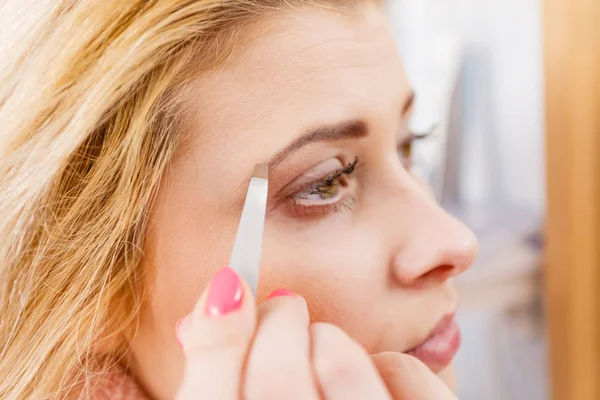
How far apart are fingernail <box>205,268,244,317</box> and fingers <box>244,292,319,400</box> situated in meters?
0.03

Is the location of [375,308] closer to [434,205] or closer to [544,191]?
[434,205]

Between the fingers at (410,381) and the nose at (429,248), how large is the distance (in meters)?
0.11

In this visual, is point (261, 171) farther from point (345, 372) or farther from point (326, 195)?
point (345, 372)

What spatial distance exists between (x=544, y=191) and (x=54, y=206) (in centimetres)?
76

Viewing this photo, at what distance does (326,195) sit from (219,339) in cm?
20

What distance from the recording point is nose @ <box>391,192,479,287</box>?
1.54 ft

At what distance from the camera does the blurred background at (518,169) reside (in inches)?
32.1

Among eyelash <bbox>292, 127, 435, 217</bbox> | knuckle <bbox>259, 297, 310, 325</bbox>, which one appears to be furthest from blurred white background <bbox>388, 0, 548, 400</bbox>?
knuckle <bbox>259, 297, 310, 325</bbox>

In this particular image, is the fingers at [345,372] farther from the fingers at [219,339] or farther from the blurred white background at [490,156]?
the blurred white background at [490,156]

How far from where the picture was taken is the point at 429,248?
1.55 ft

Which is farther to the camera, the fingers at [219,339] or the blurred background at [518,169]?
the blurred background at [518,169]

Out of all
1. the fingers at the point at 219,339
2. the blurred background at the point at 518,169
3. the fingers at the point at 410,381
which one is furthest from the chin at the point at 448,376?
the blurred background at the point at 518,169

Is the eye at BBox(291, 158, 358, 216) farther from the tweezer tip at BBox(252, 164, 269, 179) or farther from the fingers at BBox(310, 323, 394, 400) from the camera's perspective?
the fingers at BBox(310, 323, 394, 400)

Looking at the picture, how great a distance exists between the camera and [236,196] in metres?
0.47
